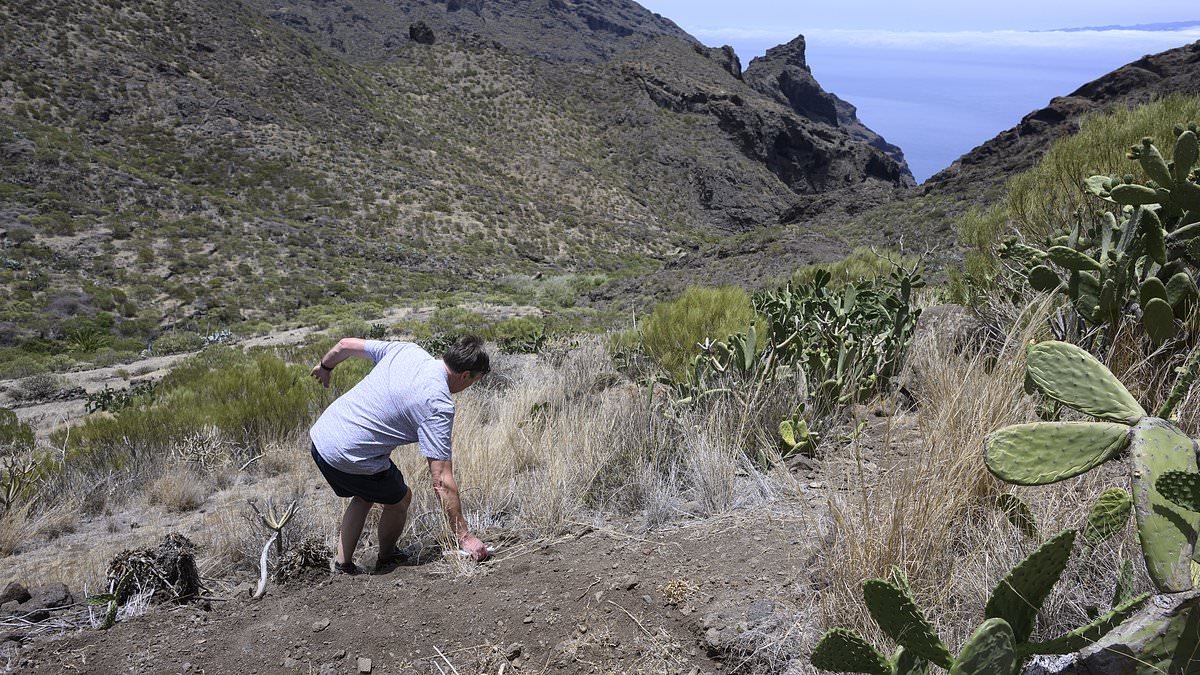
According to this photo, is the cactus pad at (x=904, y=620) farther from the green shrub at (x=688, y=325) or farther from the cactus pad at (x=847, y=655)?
the green shrub at (x=688, y=325)

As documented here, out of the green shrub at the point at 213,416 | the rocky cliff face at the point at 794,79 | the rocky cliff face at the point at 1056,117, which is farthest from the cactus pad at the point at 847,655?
the rocky cliff face at the point at 794,79

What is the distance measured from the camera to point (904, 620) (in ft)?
4.94

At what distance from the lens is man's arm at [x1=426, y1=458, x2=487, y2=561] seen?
3.13 m

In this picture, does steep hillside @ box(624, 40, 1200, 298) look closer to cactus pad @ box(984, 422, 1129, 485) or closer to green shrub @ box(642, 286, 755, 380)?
green shrub @ box(642, 286, 755, 380)

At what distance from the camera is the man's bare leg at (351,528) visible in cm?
343

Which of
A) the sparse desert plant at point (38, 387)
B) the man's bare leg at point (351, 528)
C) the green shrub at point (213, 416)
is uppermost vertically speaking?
the man's bare leg at point (351, 528)

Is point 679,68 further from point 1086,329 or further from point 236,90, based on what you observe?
point 1086,329

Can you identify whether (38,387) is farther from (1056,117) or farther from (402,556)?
(1056,117)

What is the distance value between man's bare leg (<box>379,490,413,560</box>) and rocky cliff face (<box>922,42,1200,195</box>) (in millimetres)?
32596

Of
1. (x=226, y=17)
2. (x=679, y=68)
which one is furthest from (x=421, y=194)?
(x=679, y=68)

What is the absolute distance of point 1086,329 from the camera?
145 inches

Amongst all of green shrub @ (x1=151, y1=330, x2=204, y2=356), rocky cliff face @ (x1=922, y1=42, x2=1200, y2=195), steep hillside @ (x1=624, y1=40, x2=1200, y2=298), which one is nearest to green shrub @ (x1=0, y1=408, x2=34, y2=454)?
green shrub @ (x1=151, y1=330, x2=204, y2=356)

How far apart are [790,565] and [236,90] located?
145 feet

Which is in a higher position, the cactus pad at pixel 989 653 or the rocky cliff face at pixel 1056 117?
the rocky cliff face at pixel 1056 117
